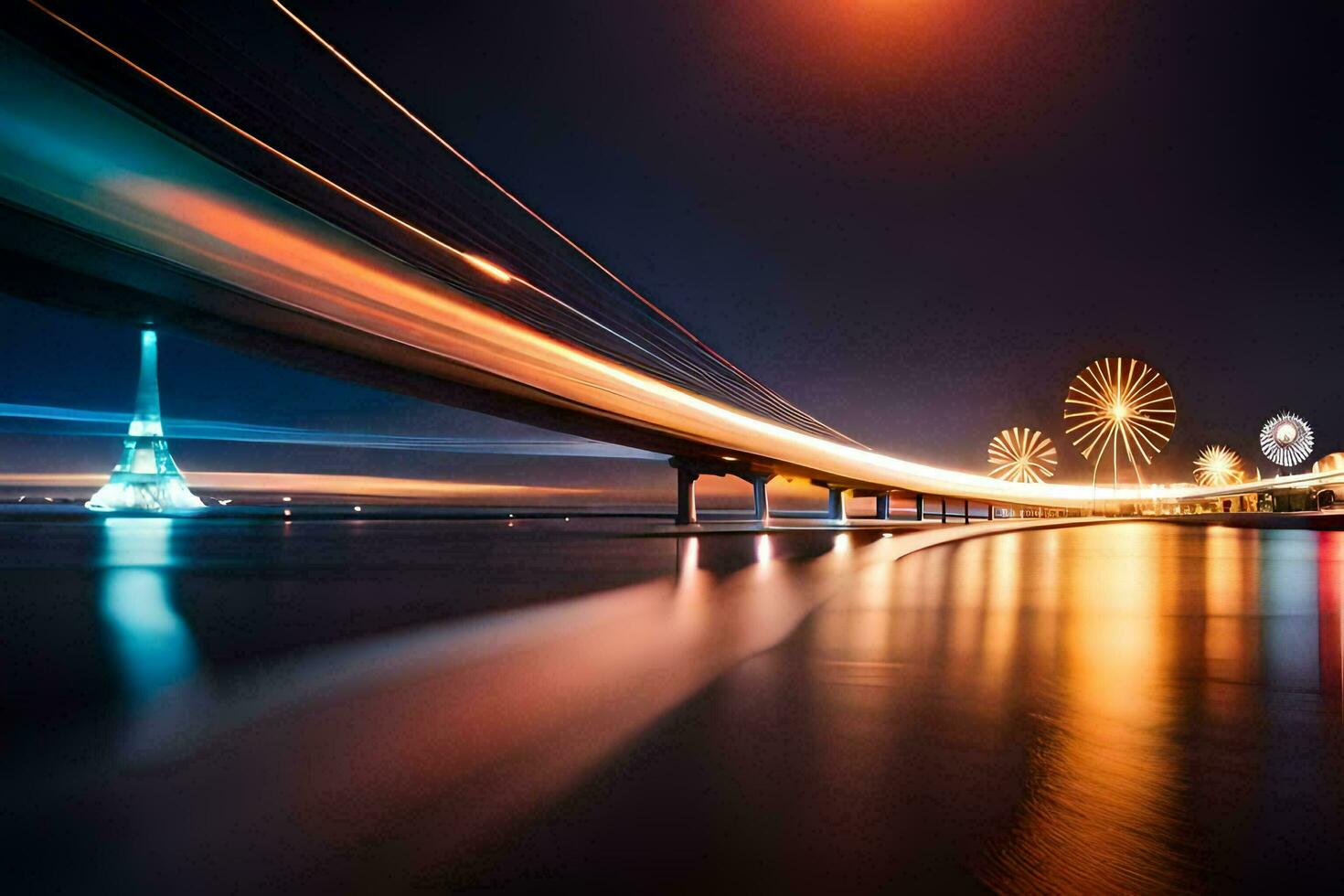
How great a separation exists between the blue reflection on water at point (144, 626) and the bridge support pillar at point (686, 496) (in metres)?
24.7

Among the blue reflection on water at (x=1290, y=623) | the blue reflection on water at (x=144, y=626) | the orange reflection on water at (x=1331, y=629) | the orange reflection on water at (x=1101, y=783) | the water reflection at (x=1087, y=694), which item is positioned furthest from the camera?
Answer: the blue reflection on water at (x=1290, y=623)

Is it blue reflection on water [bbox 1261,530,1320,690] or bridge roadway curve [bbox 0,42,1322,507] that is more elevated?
bridge roadway curve [bbox 0,42,1322,507]

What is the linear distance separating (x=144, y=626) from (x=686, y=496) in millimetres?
32801

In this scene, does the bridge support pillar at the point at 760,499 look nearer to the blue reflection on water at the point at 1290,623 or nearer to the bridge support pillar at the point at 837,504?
the bridge support pillar at the point at 837,504

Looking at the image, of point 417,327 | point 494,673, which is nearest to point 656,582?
point 417,327

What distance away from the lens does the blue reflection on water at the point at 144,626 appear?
6.43 meters

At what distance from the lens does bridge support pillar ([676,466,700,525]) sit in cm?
4125

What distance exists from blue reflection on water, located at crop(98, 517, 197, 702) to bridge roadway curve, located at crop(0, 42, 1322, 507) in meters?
3.67

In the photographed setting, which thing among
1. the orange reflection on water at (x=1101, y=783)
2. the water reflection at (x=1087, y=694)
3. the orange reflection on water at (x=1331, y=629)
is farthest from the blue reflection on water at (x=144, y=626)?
the orange reflection on water at (x=1331, y=629)

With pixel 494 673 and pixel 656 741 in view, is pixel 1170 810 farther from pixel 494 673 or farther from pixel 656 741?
pixel 494 673

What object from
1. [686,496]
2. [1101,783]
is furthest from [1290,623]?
[686,496]

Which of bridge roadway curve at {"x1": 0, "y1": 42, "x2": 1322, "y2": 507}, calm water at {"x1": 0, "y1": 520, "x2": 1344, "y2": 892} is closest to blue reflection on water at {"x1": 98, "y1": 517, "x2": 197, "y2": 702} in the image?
calm water at {"x1": 0, "y1": 520, "x2": 1344, "y2": 892}

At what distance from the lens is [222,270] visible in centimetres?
1194

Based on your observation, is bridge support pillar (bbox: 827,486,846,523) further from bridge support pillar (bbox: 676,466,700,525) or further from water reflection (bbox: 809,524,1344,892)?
water reflection (bbox: 809,524,1344,892)
